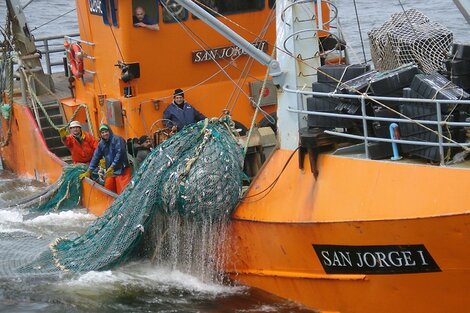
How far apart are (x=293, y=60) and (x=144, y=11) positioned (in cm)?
310

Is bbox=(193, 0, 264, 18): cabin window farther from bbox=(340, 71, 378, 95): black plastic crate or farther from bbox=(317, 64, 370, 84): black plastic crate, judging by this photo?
bbox=(340, 71, 378, 95): black plastic crate

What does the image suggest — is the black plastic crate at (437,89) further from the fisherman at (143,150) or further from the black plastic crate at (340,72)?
the fisherman at (143,150)

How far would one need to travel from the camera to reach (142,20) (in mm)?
12062

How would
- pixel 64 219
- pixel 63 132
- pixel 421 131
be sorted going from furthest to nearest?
pixel 63 132 < pixel 64 219 < pixel 421 131

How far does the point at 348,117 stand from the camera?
868 centimetres

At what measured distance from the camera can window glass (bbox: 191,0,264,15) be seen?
40.8 feet

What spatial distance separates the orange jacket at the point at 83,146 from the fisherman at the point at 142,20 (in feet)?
6.39

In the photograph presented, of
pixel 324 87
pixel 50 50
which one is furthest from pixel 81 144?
pixel 50 50

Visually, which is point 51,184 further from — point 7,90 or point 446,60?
point 446,60

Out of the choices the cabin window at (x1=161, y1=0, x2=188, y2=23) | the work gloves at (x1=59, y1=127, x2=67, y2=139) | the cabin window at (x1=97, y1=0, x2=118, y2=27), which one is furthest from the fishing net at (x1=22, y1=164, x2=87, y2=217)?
the cabin window at (x1=161, y1=0, x2=188, y2=23)

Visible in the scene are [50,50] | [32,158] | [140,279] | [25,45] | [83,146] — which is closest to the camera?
[140,279]

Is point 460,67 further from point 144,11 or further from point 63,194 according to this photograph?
point 63,194

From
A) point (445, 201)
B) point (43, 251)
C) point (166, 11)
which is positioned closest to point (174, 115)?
point (166, 11)

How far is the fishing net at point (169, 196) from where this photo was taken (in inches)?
375
